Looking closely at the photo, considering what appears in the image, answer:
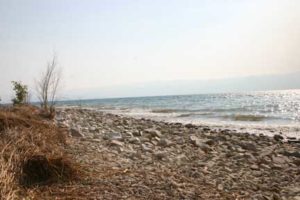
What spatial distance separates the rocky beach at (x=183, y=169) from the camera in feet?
16.2

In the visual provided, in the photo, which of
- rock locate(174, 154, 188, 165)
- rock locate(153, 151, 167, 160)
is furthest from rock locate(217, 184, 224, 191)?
rock locate(153, 151, 167, 160)

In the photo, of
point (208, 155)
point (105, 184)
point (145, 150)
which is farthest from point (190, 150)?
point (105, 184)

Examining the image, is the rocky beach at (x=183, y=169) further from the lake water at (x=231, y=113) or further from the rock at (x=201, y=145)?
the lake water at (x=231, y=113)

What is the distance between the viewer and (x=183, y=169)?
6781mm

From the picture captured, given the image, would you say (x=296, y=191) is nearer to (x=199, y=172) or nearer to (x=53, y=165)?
(x=199, y=172)

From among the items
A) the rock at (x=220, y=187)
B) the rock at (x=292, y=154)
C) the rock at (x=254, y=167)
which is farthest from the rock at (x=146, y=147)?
the rock at (x=292, y=154)

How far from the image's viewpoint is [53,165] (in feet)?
16.8

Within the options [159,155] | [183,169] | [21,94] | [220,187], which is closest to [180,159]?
[159,155]

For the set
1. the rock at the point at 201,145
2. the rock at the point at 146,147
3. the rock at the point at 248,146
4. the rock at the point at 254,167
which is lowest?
the rock at the point at 254,167

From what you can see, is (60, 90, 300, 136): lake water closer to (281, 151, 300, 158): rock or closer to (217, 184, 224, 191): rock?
(281, 151, 300, 158): rock

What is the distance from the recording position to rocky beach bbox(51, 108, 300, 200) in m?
4.93

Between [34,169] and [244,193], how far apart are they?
3.23 m

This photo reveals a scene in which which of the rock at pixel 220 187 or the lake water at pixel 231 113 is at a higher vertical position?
the lake water at pixel 231 113

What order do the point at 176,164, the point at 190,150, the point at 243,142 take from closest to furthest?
1. the point at 176,164
2. the point at 190,150
3. the point at 243,142
